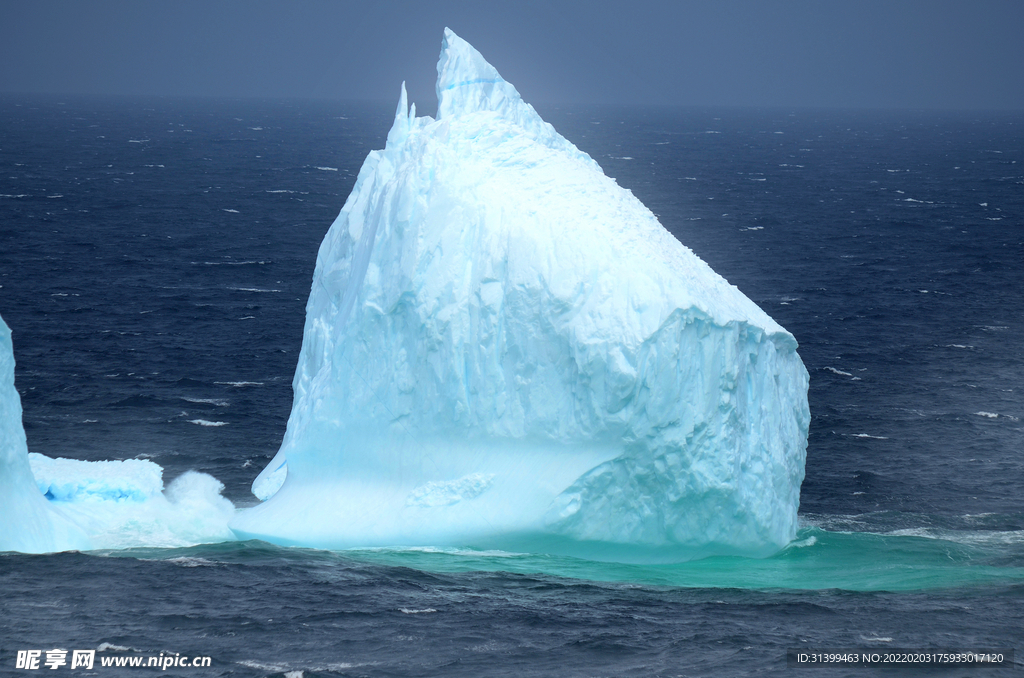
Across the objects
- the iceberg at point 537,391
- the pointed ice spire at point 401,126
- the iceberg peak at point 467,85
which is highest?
the iceberg peak at point 467,85

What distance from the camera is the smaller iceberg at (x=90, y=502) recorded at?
2472 centimetres

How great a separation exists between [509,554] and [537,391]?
3994mm

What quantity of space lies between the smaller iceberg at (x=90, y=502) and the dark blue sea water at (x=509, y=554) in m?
0.88

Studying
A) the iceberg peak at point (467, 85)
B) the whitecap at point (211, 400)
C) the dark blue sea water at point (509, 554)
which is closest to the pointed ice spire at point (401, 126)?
the iceberg peak at point (467, 85)

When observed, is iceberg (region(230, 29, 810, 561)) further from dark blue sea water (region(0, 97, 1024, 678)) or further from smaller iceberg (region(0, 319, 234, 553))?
smaller iceberg (region(0, 319, 234, 553))

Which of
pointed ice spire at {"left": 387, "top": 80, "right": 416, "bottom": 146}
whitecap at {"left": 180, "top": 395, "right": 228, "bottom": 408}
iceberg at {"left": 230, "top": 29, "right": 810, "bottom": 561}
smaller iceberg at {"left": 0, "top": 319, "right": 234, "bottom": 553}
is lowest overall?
smaller iceberg at {"left": 0, "top": 319, "right": 234, "bottom": 553}

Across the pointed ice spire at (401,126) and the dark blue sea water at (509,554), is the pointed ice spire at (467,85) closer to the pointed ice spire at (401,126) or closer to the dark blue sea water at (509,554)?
the pointed ice spire at (401,126)

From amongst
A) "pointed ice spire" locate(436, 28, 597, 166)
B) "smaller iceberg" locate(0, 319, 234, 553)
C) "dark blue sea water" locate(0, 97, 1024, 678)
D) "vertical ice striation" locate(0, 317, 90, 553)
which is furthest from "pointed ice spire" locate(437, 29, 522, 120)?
"vertical ice striation" locate(0, 317, 90, 553)

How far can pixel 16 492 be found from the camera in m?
24.8

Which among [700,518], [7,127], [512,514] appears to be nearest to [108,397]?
[512,514]

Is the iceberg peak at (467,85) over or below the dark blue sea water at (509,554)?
over

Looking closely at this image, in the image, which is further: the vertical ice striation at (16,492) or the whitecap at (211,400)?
the whitecap at (211,400)

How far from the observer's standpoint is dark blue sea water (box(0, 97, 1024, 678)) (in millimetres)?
21500

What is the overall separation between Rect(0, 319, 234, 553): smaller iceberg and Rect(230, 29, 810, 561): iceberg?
1.92 metres
